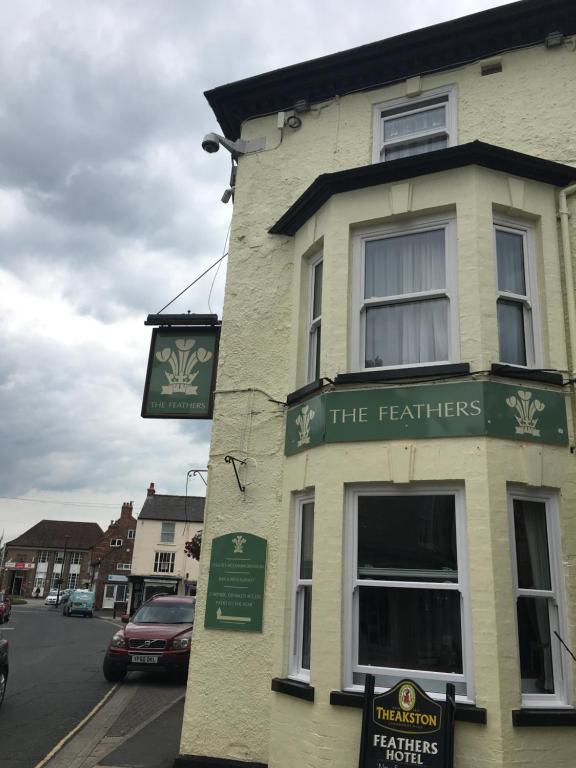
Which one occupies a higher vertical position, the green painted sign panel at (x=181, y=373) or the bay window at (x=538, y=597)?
the green painted sign panel at (x=181, y=373)

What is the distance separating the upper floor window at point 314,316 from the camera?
695 centimetres

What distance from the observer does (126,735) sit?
7.96m

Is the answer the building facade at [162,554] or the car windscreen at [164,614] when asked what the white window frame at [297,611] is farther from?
the building facade at [162,554]

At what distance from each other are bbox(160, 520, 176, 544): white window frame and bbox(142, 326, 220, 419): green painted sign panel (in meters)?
48.2

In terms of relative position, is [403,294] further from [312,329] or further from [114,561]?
[114,561]

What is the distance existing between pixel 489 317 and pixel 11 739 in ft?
25.9

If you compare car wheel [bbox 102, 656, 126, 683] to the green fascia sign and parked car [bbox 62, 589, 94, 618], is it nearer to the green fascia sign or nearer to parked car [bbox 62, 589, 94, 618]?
the green fascia sign

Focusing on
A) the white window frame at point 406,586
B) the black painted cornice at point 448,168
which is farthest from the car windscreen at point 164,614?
the black painted cornice at point 448,168

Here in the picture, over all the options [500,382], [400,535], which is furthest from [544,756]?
[500,382]

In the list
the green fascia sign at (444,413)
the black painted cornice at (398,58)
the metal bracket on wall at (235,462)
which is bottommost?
the metal bracket on wall at (235,462)

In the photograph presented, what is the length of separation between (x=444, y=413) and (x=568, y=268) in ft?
6.89

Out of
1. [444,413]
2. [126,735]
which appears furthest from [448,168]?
[126,735]

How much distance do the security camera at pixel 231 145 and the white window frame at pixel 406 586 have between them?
5061 mm

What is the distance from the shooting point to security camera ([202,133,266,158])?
27.7 feet
